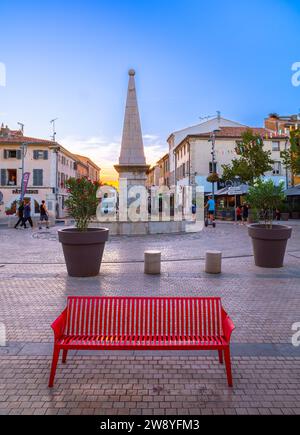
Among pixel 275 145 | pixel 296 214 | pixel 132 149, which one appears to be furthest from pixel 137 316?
pixel 275 145

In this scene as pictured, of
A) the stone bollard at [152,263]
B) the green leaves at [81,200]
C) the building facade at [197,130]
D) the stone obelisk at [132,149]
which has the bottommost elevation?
the stone bollard at [152,263]

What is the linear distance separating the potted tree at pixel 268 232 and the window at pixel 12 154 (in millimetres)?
41112

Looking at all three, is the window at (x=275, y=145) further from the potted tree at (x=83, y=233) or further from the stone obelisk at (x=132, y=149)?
the potted tree at (x=83, y=233)

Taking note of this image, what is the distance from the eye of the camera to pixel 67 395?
3.11 meters

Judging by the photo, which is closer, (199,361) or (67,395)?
(67,395)

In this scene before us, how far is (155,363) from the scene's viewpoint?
12.4ft

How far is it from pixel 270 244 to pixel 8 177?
139ft

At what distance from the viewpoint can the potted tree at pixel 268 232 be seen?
911 centimetres

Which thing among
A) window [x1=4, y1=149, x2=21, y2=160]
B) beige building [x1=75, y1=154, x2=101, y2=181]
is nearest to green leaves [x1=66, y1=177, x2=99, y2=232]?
window [x1=4, y1=149, x2=21, y2=160]

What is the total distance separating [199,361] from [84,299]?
54.9 inches

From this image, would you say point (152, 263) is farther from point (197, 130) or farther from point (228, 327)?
point (197, 130)

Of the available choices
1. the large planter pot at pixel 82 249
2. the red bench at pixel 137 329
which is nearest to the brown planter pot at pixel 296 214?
the large planter pot at pixel 82 249
